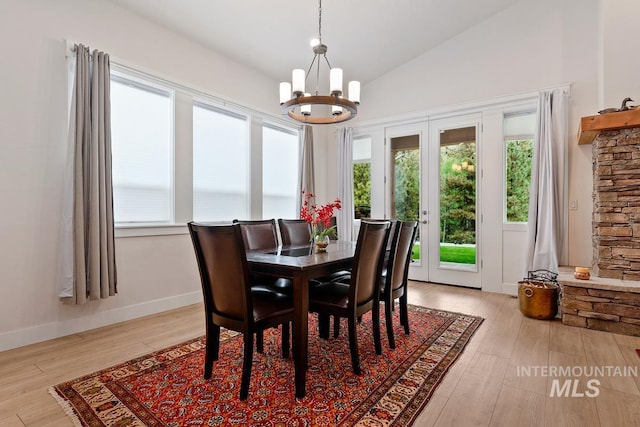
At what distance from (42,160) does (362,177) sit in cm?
424

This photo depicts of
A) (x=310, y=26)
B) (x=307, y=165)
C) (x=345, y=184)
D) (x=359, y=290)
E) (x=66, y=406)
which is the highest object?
(x=310, y=26)

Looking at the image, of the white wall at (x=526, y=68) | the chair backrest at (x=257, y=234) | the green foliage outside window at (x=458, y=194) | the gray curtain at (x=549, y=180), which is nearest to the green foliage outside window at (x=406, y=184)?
the green foliage outside window at (x=458, y=194)

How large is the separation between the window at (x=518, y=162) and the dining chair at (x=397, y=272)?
2.27m

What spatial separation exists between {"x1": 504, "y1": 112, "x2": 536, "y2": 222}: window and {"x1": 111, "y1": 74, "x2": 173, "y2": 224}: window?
423 centimetres

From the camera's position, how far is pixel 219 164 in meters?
4.33

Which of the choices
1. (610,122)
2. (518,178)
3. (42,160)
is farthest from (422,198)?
(42,160)

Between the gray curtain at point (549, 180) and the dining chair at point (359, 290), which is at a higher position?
the gray curtain at point (549, 180)

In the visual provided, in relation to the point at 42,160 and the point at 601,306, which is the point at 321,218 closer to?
the point at 42,160

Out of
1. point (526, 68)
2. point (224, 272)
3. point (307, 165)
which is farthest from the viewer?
point (307, 165)

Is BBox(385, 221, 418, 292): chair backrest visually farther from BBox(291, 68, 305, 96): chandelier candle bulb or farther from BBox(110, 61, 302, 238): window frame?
BBox(110, 61, 302, 238): window frame

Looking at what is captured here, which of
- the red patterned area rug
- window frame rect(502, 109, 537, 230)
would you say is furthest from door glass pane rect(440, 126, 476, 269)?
the red patterned area rug

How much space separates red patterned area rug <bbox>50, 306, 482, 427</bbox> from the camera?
1.73 metres

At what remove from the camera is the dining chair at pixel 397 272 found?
260cm

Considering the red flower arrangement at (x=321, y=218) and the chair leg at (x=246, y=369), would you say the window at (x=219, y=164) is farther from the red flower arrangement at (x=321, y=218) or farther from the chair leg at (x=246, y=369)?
the chair leg at (x=246, y=369)
